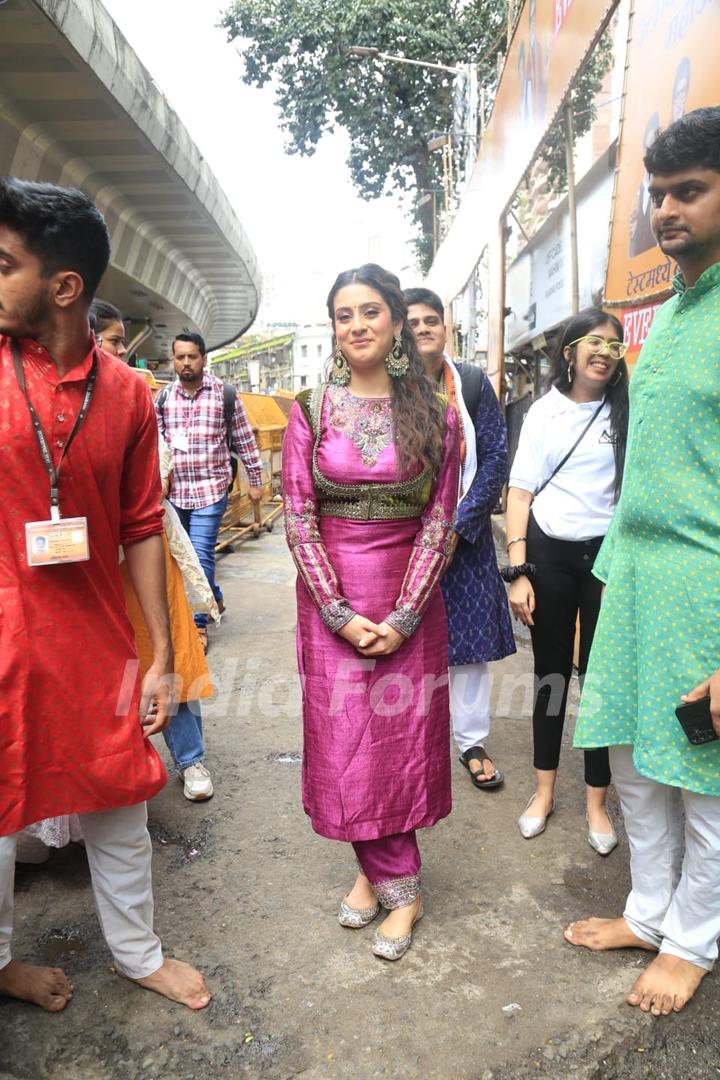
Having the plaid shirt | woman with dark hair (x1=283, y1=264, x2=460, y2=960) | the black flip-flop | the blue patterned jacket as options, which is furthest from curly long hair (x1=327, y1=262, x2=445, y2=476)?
the plaid shirt

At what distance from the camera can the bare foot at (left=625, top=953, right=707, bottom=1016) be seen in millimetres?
1753

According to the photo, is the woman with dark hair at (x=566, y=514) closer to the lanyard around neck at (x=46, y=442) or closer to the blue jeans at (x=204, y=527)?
the lanyard around neck at (x=46, y=442)

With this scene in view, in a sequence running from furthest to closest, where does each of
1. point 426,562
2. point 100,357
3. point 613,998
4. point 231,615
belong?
point 231,615
point 426,562
point 613,998
point 100,357

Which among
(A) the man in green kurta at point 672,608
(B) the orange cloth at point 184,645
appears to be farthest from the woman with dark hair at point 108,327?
(A) the man in green kurta at point 672,608

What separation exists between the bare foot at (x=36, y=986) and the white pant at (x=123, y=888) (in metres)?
0.14

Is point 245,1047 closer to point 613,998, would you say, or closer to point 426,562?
point 613,998

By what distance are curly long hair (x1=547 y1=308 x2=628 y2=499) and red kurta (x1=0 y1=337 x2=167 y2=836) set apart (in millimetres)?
1451

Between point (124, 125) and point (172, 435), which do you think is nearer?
point (172, 435)

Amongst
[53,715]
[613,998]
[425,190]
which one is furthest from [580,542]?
[425,190]

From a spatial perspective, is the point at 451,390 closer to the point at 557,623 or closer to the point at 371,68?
the point at 557,623

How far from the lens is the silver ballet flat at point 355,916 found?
83.1 inches

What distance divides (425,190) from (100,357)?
1982cm

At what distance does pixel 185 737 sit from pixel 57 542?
1541 mm

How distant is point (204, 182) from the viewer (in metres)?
8.86
